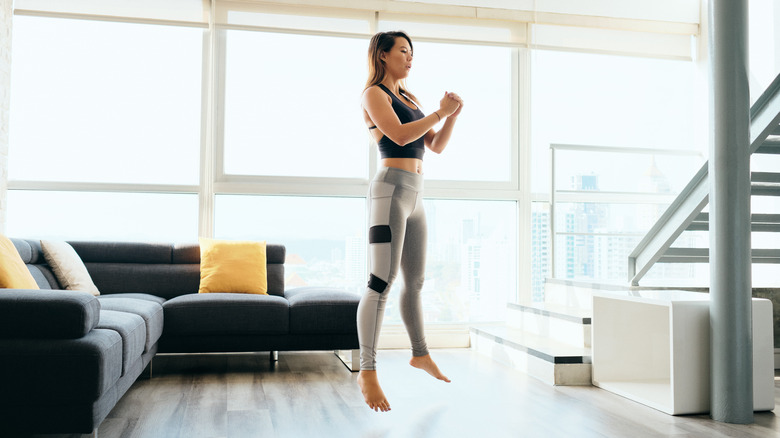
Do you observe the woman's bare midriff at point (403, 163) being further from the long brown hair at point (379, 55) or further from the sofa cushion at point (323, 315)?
the sofa cushion at point (323, 315)

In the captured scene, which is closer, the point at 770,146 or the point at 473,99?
the point at 770,146

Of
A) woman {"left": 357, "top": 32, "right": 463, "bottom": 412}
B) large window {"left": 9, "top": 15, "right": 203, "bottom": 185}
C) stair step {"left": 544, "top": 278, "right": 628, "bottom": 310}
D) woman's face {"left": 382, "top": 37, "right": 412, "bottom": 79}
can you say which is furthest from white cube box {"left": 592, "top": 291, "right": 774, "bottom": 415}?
large window {"left": 9, "top": 15, "right": 203, "bottom": 185}

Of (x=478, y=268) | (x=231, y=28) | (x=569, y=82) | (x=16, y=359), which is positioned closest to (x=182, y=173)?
(x=231, y=28)

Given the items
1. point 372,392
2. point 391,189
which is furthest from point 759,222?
point 372,392

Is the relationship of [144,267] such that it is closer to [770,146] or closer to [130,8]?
[130,8]

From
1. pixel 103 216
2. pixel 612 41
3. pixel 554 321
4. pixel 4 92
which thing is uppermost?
pixel 612 41

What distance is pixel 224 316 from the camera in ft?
11.1

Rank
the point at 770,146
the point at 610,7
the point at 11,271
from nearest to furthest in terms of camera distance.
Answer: the point at 11,271, the point at 770,146, the point at 610,7

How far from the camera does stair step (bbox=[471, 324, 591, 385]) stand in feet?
10.5

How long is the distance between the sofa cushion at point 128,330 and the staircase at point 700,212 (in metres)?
2.62

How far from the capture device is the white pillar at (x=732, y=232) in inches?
99.7

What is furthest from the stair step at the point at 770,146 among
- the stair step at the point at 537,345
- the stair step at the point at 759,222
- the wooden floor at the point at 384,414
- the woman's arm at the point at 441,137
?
the woman's arm at the point at 441,137

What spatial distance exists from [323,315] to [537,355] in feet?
3.85

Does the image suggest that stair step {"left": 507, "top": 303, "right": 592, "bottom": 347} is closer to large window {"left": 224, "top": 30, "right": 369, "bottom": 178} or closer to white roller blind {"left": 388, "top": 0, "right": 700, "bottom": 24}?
large window {"left": 224, "top": 30, "right": 369, "bottom": 178}
